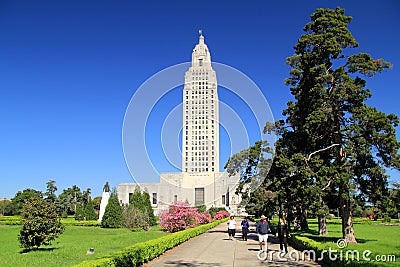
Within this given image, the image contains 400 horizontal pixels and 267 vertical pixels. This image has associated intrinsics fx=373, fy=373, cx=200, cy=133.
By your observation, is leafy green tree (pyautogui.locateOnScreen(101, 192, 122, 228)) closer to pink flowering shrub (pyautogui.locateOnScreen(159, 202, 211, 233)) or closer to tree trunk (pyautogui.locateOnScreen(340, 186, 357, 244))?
pink flowering shrub (pyautogui.locateOnScreen(159, 202, 211, 233))

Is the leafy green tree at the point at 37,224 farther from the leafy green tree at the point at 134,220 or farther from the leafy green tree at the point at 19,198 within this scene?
the leafy green tree at the point at 19,198

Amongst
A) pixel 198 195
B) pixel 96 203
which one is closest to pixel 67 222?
pixel 198 195

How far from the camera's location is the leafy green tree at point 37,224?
15.6 metres

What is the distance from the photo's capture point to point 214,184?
8994 centimetres

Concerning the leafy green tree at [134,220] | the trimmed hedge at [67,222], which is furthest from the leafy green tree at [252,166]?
the trimmed hedge at [67,222]

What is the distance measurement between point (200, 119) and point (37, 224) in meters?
90.1

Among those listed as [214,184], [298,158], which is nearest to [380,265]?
[298,158]

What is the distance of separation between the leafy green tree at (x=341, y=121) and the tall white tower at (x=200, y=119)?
84.7 metres

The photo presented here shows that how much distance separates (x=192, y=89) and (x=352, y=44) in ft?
296

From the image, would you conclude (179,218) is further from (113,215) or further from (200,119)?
(200,119)

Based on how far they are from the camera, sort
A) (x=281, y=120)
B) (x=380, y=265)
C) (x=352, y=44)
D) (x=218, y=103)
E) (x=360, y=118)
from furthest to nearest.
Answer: (x=218, y=103) → (x=281, y=120) → (x=352, y=44) → (x=360, y=118) → (x=380, y=265)

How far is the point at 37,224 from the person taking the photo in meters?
15.6

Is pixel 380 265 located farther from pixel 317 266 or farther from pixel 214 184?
pixel 214 184

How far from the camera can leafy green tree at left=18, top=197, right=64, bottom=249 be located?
15586mm
